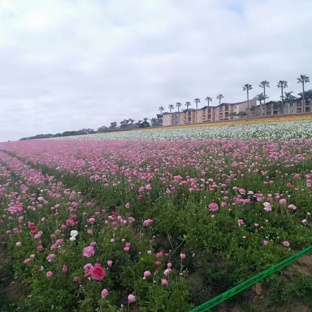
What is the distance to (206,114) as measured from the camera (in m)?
92.2

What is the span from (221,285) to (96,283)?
131 cm

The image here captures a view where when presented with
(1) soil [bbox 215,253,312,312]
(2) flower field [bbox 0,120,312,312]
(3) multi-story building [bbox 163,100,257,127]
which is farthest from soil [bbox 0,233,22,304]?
(3) multi-story building [bbox 163,100,257,127]

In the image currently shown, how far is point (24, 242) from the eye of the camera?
3439 mm

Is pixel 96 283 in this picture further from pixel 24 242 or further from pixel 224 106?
pixel 224 106

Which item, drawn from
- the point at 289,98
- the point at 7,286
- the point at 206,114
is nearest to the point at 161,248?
the point at 7,286

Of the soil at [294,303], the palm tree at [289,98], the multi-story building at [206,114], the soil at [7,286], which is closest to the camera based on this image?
the soil at [294,303]

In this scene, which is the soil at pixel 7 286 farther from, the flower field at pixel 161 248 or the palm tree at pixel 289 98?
the palm tree at pixel 289 98

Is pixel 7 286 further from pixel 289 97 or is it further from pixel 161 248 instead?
pixel 289 97

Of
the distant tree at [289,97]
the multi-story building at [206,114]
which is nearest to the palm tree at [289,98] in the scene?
the distant tree at [289,97]

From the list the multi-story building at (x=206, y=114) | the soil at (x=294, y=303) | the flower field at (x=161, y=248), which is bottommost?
the soil at (x=294, y=303)

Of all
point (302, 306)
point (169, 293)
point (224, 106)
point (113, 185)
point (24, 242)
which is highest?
point (224, 106)

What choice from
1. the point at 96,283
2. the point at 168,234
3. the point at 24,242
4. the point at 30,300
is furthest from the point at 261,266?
the point at 24,242

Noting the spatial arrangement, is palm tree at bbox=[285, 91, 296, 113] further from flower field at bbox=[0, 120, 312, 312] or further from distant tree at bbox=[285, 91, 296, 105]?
flower field at bbox=[0, 120, 312, 312]

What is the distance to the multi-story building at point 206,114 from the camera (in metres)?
84.6
